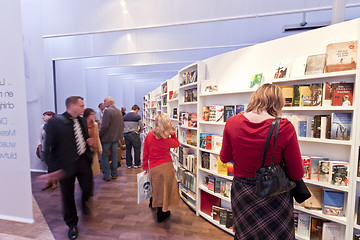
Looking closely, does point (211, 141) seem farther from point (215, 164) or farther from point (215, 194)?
point (215, 194)

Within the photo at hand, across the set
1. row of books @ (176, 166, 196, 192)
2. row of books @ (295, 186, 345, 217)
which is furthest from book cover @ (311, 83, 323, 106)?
row of books @ (176, 166, 196, 192)

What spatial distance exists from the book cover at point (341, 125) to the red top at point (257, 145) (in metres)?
0.81

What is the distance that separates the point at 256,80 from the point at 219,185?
1.51 m

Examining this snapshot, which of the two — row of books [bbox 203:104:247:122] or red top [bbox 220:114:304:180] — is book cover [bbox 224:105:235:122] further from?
red top [bbox 220:114:304:180]

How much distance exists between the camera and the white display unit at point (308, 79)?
180 cm

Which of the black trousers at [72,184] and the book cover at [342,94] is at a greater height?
the book cover at [342,94]

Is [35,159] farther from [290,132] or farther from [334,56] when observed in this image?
[334,56]

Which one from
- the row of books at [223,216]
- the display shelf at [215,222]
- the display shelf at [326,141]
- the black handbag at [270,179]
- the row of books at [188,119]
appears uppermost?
the row of books at [188,119]

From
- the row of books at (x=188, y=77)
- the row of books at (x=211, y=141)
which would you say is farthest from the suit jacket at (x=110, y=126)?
the row of books at (x=211, y=141)

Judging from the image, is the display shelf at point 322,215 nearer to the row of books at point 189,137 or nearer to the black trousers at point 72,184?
the row of books at point 189,137

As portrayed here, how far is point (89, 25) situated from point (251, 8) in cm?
322

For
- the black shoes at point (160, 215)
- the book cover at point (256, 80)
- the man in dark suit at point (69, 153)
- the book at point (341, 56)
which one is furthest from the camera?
the black shoes at point (160, 215)

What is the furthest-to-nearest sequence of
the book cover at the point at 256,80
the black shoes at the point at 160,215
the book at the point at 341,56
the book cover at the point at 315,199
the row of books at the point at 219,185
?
the black shoes at the point at 160,215 → the row of books at the point at 219,185 → the book cover at the point at 256,80 → the book cover at the point at 315,199 → the book at the point at 341,56

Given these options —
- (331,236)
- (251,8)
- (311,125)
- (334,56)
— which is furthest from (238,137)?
(251,8)
